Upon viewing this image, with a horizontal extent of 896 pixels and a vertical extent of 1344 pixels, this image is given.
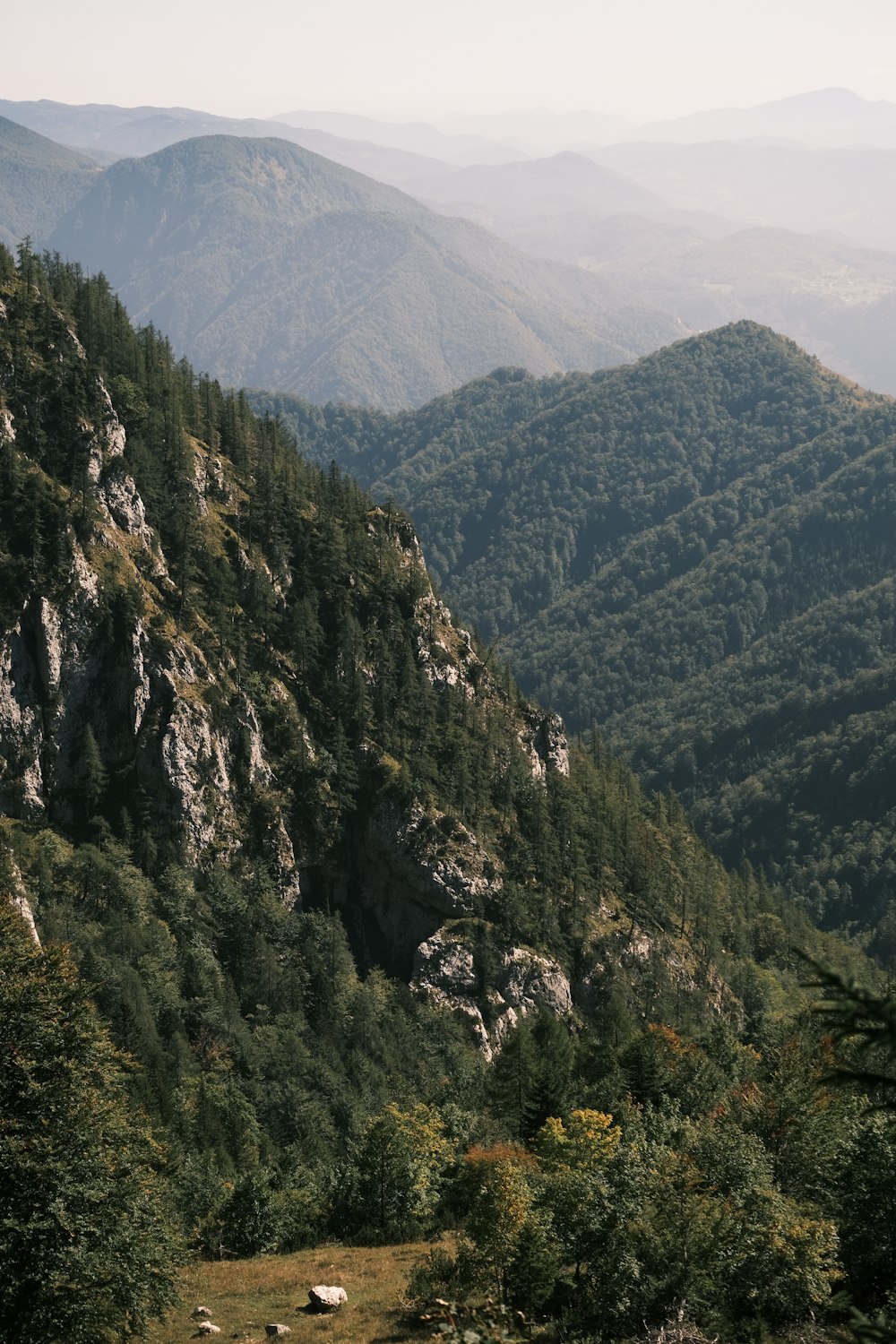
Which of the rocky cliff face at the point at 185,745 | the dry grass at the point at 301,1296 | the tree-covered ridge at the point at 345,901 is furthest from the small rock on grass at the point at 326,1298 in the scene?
the rocky cliff face at the point at 185,745

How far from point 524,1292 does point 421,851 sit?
96050mm

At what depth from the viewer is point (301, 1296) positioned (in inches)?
1925

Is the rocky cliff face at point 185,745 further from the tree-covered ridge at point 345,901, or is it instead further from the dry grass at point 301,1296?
the dry grass at point 301,1296

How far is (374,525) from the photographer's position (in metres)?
164

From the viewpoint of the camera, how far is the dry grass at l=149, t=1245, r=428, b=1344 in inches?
1727

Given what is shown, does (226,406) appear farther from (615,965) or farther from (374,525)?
(615,965)

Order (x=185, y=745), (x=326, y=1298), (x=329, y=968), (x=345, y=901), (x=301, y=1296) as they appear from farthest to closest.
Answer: (x=345, y=901) → (x=329, y=968) → (x=185, y=745) → (x=301, y=1296) → (x=326, y=1298)

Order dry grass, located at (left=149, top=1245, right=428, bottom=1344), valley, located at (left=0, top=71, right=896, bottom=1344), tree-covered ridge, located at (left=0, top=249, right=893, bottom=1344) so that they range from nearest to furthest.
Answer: valley, located at (left=0, top=71, right=896, bottom=1344) < dry grass, located at (left=149, top=1245, right=428, bottom=1344) < tree-covered ridge, located at (left=0, top=249, right=893, bottom=1344)

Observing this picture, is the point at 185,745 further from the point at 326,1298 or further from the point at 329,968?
the point at 326,1298

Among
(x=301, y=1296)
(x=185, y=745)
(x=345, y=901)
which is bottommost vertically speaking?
(x=345, y=901)

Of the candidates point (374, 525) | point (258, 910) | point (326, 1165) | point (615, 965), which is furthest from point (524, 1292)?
point (374, 525)

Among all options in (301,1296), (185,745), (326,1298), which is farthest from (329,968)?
(326,1298)

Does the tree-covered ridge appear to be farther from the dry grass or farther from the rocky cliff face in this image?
the dry grass

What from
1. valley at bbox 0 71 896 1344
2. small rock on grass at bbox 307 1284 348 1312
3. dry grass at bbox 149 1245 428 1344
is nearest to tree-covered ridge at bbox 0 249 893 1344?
valley at bbox 0 71 896 1344
